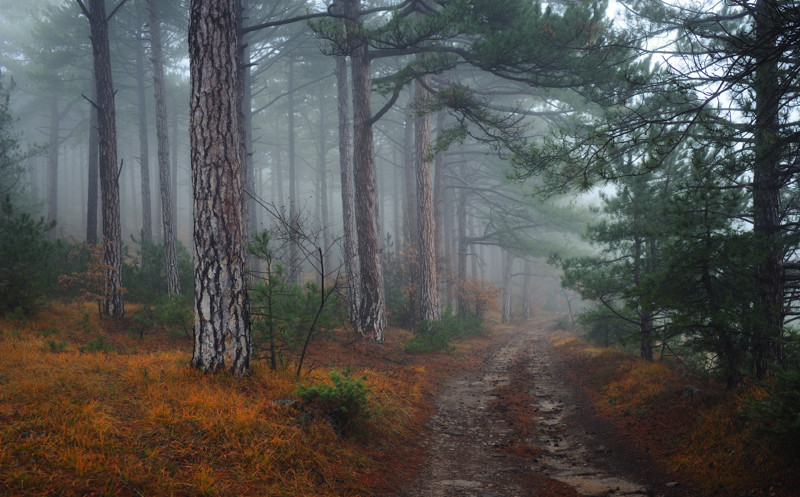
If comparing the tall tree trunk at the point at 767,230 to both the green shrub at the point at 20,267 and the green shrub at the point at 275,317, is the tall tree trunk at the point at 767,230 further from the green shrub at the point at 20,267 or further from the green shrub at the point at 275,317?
the green shrub at the point at 20,267

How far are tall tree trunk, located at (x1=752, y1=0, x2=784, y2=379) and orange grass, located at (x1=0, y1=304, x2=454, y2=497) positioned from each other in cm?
510

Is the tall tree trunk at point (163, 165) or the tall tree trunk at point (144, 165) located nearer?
the tall tree trunk at point (163, 165)

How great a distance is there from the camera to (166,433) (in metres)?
4.25

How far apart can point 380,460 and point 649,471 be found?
320cm

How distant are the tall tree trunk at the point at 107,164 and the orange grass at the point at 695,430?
37.0 ft

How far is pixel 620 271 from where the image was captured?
10711 mm

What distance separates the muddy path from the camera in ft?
15.6

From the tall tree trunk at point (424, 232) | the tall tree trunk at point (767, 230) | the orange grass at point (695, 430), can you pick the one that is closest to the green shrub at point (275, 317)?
the orange grass at point (695, 430)

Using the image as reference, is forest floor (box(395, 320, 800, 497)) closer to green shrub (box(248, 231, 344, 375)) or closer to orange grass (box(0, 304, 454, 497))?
orange grass (box(0, 304, 454, 497))

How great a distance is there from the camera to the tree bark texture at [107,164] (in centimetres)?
1073

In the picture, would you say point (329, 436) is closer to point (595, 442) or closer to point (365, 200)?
point (595, 442)

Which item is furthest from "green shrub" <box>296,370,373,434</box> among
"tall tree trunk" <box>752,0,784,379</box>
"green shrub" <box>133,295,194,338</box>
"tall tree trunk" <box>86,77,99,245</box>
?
"tall tree trunk" <box>86,77,99,245</box>

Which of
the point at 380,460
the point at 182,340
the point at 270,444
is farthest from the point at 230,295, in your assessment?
the point at 182,340

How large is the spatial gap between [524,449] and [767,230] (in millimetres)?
5031
